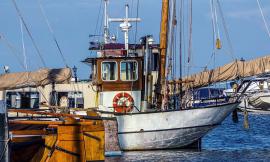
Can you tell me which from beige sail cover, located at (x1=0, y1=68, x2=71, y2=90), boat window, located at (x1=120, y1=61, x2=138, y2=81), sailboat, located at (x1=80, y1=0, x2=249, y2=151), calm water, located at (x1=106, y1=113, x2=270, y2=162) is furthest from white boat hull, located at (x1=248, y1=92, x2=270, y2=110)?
boat window, located at (x1=120, y1=61, x2=138, y2=81)

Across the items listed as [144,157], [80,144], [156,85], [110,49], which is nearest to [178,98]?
[156,85]

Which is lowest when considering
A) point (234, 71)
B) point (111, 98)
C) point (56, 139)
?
point (56, 139)

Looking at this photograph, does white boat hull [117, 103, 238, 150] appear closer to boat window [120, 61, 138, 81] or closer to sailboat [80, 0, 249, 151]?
sailboat [80, 0, 249, 151]

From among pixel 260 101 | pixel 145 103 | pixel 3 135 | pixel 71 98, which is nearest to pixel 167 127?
pixel 145 103

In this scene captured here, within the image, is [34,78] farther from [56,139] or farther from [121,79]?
[56,139]

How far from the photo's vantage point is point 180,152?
36188 millimetres

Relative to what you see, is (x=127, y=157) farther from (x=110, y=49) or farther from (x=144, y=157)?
(x=110, y=49)

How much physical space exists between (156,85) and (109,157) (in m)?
6.23

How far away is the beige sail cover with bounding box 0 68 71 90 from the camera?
129 ft

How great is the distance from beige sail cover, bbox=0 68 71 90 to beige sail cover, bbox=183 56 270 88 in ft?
21.6

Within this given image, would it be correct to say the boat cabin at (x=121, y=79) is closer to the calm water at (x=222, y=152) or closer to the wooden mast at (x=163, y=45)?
the wooden mast at (x=163, y=45)

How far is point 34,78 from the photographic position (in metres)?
39.6

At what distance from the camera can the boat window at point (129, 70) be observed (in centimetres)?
3772

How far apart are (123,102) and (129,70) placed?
5.12 feet
